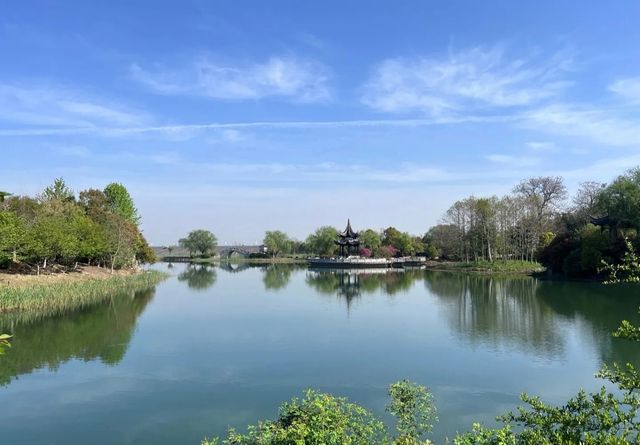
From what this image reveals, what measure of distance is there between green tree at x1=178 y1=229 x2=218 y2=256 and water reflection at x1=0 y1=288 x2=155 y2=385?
74.3 metres

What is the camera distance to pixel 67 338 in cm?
1605

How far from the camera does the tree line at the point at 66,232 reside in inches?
1064

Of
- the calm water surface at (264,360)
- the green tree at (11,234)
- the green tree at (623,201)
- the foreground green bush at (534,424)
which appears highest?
the green tree at (623,201)

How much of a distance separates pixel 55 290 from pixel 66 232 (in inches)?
347

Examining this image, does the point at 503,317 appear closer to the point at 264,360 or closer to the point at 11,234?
the point at 264,360

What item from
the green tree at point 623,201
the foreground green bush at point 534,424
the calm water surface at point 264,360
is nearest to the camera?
the foreground green bush at point 534,424

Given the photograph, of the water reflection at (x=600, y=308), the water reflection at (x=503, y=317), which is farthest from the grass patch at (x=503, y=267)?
the water reflection at (x=503, y=317)

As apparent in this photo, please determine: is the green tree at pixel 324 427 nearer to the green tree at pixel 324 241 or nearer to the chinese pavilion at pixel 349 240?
the chinese pavilion at pixel 349 240

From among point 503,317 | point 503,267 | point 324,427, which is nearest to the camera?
point 324,427

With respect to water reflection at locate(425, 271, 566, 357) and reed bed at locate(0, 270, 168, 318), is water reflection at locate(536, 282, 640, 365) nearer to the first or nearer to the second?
water reflection at locate(425, 271, 566, 357)

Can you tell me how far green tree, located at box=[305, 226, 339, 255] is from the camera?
83375 mm

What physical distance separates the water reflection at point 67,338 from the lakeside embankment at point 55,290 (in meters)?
1.37

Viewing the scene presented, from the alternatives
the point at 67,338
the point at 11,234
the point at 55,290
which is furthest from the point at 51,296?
the point at 67,338

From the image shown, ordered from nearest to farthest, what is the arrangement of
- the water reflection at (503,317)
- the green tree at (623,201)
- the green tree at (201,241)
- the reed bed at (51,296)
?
the water reflection at (503,317) → the reed bed at (51,296) → the green tree at (623,201) → the green tree at (201,241)
